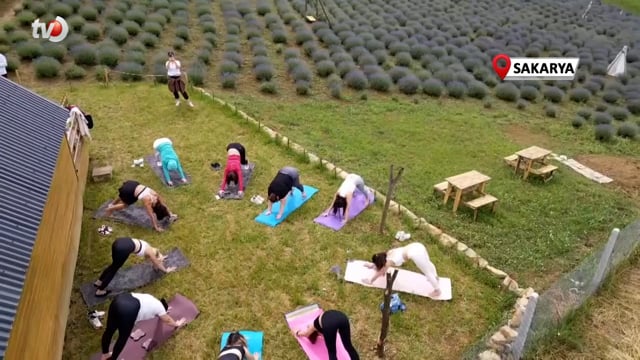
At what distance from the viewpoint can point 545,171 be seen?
1177cm

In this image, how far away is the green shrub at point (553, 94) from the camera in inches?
723

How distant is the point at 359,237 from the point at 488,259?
8.22 ft

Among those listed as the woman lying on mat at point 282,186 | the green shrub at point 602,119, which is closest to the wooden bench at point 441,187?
the woman lying on mat at point 282,186

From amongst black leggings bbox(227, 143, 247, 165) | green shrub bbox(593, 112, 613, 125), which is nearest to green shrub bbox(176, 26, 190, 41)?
black leggings bbox(227, 143, 247, 165)

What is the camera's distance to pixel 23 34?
17016 millimetres

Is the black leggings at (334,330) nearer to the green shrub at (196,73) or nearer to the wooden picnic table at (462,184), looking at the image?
the wooden picnic table at (462,184)

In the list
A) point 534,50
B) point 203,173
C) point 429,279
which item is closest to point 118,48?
point 203,173

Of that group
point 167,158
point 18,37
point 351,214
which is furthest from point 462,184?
point 18,37

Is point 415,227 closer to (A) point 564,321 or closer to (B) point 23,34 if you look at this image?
(A) point 564,321

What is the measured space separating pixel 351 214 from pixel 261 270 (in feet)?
7.71

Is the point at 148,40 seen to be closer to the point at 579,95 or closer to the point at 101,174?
the point at 101,174

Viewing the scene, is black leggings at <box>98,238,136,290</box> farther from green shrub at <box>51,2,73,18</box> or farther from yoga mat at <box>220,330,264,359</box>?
green shrub at <box>51,2,73,18</box>

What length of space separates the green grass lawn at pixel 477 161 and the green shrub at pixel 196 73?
1615 millimetres

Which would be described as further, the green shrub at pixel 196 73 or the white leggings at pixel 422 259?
the green shrub at pixel 196 73
